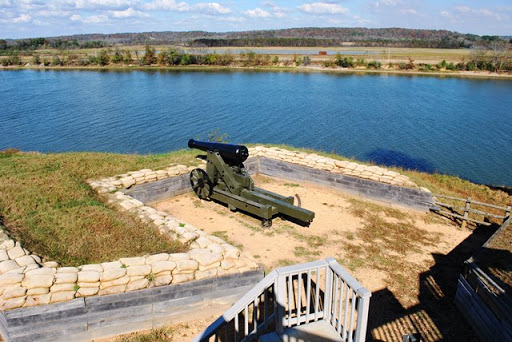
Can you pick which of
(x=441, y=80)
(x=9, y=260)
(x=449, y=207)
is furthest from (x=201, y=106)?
(x=441, y=80)

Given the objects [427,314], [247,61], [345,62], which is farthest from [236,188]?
[247,61]

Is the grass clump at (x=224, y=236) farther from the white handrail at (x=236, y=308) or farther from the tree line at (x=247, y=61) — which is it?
the tree line at (x=247, y=61)

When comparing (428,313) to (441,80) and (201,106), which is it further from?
(441,80)

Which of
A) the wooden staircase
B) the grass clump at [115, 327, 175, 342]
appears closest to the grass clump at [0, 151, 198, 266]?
the grass clump at [115, 327, 175, 342]

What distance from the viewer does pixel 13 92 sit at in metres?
39.0

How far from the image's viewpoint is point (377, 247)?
24.6 ft

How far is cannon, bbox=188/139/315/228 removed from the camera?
802 cm

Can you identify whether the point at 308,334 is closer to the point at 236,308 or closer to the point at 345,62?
the point at 236,308

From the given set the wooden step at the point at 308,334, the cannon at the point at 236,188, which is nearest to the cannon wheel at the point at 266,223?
the cannon at the point at 236,188

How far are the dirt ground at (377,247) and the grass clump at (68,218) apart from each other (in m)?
1.72

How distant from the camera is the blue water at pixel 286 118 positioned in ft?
68.2

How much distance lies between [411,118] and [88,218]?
26.0 metres

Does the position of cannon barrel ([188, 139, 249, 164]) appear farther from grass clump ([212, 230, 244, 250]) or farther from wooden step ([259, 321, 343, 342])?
wooden step ([259, 321, 343, 342])

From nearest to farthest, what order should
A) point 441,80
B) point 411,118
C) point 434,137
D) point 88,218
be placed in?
point 88,218 → point 434,137 → point 411,118 → point 441,80
